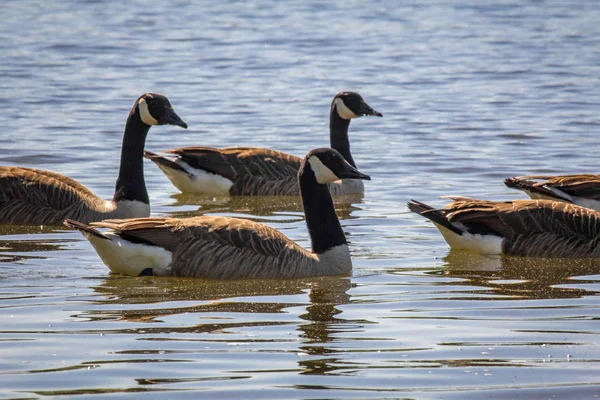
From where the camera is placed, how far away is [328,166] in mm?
9812

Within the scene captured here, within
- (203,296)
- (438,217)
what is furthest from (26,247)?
(438,217)

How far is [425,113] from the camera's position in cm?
2186

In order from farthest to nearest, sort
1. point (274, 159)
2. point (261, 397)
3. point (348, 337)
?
point (274, 159) < point (348, 337) < point (261, 397)

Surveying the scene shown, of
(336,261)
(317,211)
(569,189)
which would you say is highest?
(317,211)

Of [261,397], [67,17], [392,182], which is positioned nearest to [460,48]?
[67,17]

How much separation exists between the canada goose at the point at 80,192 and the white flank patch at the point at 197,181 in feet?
6.44

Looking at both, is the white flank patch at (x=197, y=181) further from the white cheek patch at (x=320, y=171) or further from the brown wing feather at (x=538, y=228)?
the white cheek patch at (x=320, y=171)

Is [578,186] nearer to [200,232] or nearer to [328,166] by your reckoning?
[328,166]

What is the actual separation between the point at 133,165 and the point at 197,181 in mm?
2212

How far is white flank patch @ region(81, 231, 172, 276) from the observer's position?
9250 mm

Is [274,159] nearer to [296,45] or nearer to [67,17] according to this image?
[296,45]

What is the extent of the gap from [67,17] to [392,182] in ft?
75.5

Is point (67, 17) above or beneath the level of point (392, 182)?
above

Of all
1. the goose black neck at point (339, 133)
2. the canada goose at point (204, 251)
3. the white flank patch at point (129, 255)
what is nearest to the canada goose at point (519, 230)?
the canada goose at point (204, 251)
